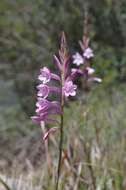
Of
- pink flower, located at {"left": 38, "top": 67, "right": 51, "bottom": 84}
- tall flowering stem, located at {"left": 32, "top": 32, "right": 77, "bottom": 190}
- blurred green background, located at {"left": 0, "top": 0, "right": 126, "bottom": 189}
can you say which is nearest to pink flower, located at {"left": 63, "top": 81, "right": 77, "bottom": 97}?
tall flowering stem, located at {"left": 32, "top": 32, "right": 77, "bottom": 190}

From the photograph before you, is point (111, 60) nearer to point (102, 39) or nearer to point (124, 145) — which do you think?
point (102, 39)

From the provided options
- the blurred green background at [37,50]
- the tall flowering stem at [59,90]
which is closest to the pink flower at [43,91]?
the tall flowering stem at [59,90]

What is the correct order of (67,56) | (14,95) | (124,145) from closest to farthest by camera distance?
(67,56)
(124,145)
(14,95)

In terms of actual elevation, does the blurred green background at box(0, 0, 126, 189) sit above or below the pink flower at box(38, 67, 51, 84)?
above

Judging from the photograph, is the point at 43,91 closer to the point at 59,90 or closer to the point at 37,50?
the point at 59,90

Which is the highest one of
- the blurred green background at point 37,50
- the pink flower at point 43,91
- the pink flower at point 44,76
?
the blurred green background at point 37,50

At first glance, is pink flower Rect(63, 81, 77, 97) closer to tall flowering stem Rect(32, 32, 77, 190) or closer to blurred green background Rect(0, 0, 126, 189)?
tall flowering stem Rect(32, 32, 77, 190)

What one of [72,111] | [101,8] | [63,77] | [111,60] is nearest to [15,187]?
[63,77]

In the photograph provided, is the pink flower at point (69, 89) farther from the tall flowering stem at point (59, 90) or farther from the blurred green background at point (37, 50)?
the blurred green background at point (37, 50)
